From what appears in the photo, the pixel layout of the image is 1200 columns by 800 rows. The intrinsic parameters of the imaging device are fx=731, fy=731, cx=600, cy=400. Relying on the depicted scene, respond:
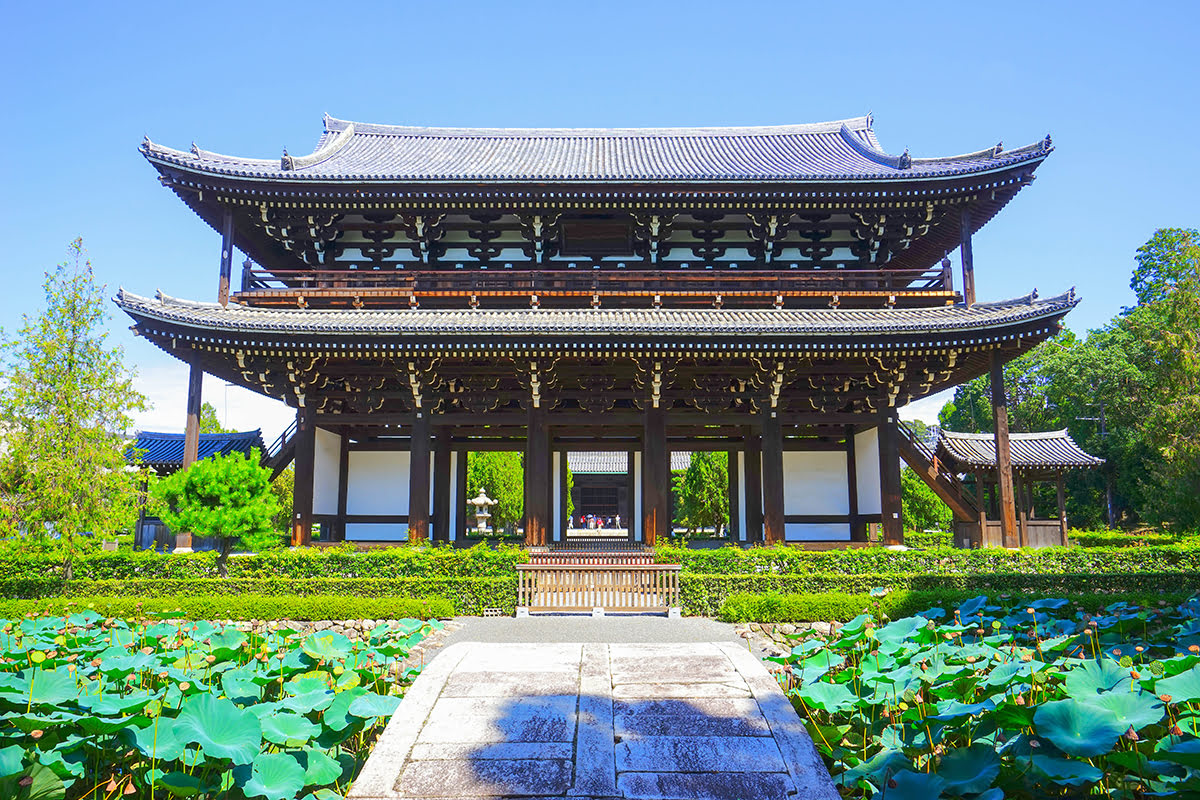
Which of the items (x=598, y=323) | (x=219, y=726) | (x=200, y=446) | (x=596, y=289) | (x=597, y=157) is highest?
(x=597, y=157)

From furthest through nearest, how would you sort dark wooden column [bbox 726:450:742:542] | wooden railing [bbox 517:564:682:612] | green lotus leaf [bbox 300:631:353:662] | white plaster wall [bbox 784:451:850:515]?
1. dark wooden column [bbox 726:450:742:542]
2. white plaster wall [bbox 784:451:850:515]
3. wooden railing [bbox 517:564:682:612]
4. green lotus leaf [bbox 300:631:353:662]

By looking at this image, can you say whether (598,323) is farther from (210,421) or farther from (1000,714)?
(210,421)

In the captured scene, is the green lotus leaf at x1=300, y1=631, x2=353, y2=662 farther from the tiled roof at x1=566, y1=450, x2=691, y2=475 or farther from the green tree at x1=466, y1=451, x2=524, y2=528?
the tiled roof at x1=566, y1=450, x2=691, y2=475

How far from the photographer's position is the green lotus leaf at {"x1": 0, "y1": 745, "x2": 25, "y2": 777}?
3818 millimetres

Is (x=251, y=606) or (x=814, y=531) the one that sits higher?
(x=814, y=531)

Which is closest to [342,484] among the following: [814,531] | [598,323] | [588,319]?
[588,319]

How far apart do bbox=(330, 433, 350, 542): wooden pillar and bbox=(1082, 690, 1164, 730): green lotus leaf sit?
16231 mm

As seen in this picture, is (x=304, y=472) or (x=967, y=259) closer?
(x=304, y=472)

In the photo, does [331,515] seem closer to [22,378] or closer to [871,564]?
[22,378]

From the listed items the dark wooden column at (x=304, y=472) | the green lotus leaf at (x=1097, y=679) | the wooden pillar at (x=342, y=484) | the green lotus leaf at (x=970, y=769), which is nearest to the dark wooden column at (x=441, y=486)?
the wooden pillar at (x=342, y=484)

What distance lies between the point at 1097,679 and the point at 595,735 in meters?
3.17

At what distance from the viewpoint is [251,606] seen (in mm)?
11438

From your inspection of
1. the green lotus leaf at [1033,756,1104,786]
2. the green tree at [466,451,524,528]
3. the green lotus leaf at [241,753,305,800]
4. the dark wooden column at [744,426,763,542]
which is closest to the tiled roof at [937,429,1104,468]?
the dark wooden column at [744,426,763,542]

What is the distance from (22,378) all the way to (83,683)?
34.6ft
